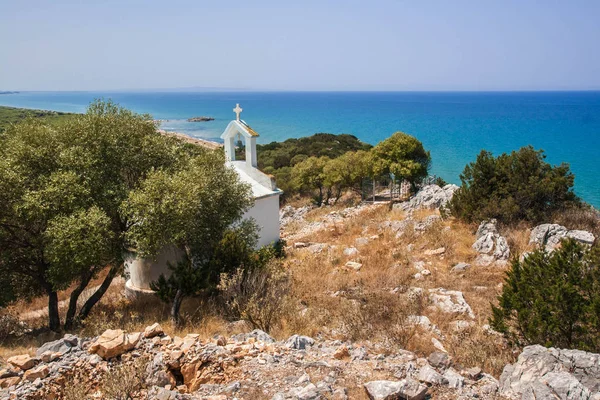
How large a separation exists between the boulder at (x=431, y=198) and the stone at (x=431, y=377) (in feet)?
47.3

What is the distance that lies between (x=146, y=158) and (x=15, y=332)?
221 inches

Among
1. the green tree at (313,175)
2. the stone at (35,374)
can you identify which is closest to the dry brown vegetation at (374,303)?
the stone at (35,374)

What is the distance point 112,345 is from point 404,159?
66.3 feet

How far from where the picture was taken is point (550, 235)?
43.0 feet

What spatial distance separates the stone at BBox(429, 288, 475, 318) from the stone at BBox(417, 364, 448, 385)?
13.1ft

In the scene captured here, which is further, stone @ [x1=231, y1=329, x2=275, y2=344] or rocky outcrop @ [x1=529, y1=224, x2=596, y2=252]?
rocky outcrop @ [x1=529, y1=224, x2=596, y2=252]

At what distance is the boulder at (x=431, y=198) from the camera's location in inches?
786

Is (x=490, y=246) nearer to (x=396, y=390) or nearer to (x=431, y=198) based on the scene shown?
(x=431, y=198)

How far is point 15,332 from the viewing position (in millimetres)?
10625

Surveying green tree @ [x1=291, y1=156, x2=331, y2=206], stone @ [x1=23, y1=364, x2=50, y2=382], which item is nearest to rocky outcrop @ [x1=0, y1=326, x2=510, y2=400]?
stone @ [x1=23, y1=364, x2=50, y2=382]

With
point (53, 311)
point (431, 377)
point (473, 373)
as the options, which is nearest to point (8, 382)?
point (53, 311)

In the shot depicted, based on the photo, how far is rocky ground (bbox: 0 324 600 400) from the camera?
17.8 feet

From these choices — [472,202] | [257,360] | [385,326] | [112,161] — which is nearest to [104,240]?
[112,161]

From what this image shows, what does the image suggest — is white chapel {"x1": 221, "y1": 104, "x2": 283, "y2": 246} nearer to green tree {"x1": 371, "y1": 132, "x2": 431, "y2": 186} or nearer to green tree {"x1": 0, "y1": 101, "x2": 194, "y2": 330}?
green tree {"x1": 0, "y1": 101, "x2": 194, "y2": 330}
